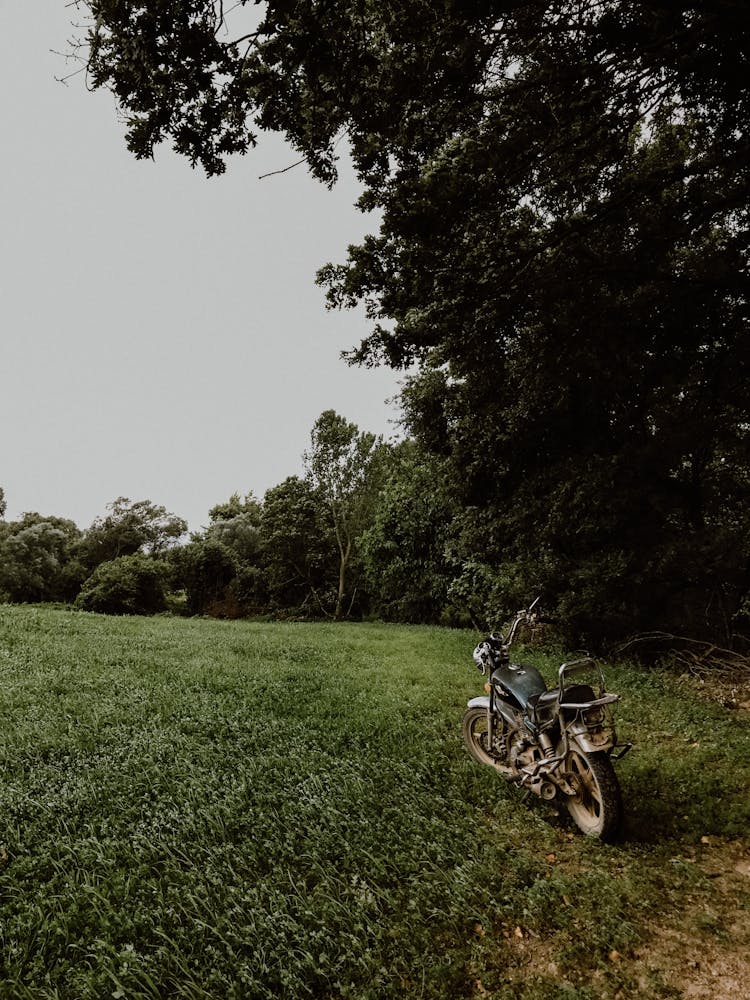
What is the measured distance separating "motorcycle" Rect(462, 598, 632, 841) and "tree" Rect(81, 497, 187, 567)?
34361 mm

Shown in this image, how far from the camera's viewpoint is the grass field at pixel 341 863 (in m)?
2.38

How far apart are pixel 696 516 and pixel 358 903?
307 inches

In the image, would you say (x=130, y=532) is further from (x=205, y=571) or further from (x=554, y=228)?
(x=554, y=228)

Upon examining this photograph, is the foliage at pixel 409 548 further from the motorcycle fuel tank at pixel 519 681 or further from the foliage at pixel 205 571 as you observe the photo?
the motorcycle fuel tank at pixel 519 681

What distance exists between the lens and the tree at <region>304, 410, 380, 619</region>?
2348 centimetres

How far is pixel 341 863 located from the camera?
3174 millimetres

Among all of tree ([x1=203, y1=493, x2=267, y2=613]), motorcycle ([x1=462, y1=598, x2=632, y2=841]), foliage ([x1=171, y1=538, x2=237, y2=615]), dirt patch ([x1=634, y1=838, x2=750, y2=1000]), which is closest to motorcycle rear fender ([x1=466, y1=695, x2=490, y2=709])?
motorcycle ([x1=462, y1=598, x2=632, y2=841])

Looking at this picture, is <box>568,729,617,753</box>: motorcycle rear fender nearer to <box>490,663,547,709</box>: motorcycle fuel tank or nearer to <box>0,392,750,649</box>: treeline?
<box>490,663,547,709</box>: motorcycle fuel tank

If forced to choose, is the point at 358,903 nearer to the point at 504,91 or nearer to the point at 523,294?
the point at 523,294

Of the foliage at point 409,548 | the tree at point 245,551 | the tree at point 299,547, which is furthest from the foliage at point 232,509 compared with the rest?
the foliage at point 409,548

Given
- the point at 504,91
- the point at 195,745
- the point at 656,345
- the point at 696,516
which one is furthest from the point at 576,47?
the point at 195,745

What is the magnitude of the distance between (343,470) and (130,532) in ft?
66.1

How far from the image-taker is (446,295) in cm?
552

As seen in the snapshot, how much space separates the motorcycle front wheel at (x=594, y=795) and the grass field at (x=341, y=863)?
0.13 meters
